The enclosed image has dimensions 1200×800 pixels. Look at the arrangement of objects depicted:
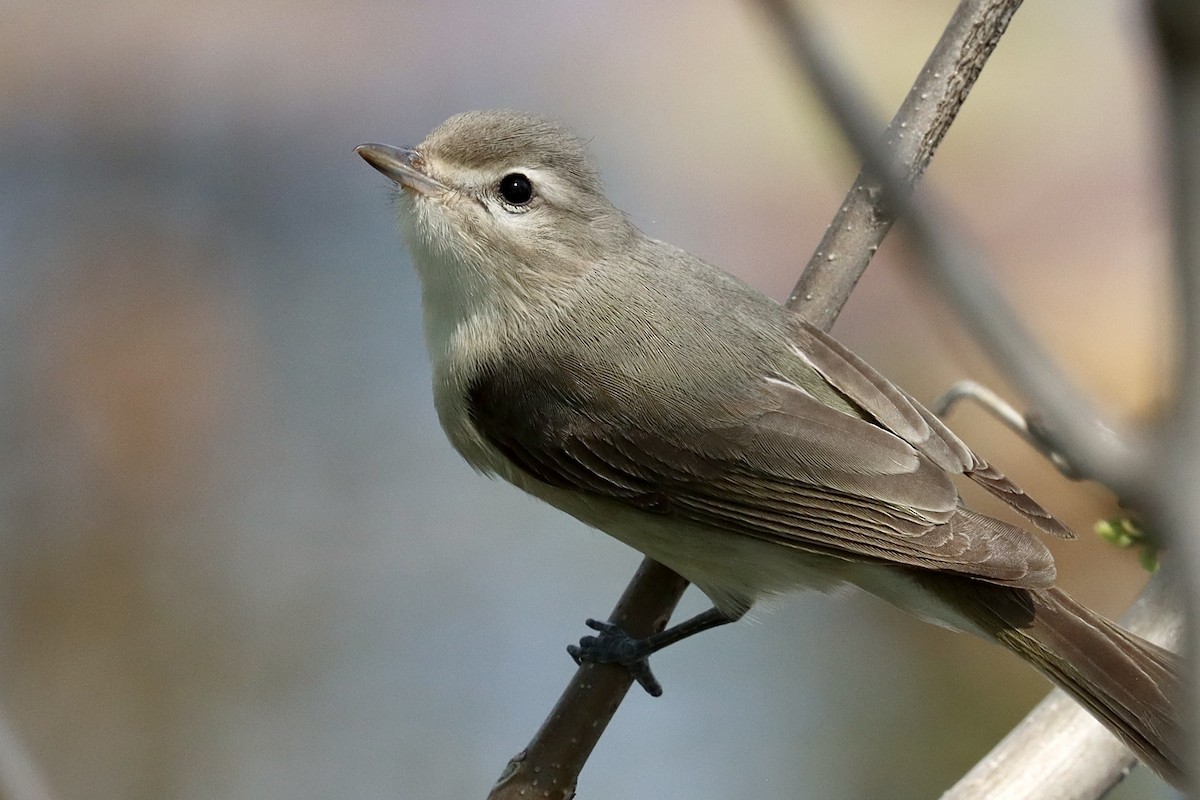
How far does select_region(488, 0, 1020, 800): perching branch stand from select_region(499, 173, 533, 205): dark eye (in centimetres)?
69

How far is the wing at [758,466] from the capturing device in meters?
2.41

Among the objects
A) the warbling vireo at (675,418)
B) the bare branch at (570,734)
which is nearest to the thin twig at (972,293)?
the warbling vireo at (675,418)

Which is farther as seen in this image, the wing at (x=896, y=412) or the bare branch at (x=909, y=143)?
the wing at (x=896, y=412)

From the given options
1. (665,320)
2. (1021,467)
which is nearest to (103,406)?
(665,320)

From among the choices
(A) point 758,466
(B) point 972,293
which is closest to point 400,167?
(A) point 758,466

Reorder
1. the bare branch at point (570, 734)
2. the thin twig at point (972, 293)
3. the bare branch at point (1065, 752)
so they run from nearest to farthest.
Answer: the thin twig at point (972, 293) → the bare branch at point (1065, 752) → the bare branch at point (570, 734)

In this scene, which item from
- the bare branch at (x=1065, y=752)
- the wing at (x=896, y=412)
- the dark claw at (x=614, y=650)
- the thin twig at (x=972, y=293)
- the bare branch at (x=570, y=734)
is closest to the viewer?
the thin twig at (x=972, y=293)

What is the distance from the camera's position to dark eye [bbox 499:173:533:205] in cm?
263

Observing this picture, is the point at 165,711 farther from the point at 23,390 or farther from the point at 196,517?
the point at 23,390

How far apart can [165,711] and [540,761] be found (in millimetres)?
2751

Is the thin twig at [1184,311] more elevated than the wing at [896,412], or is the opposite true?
the thin twig at [1184,311]

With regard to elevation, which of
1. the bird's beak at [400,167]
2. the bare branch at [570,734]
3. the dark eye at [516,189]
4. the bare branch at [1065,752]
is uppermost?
the dark eye at [516,189]

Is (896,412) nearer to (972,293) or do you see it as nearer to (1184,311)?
(972,293)

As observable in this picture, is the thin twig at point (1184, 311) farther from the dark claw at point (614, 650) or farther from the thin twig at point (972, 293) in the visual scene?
the dark claw at point (614, 650)
